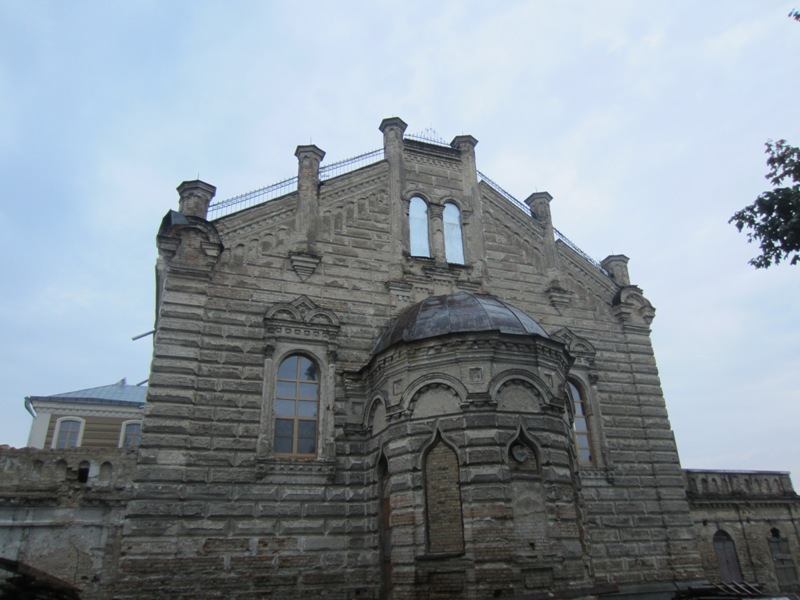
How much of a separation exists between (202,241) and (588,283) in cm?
1103

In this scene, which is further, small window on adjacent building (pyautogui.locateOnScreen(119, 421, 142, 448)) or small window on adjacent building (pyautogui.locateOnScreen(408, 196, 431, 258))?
small window on adjacent building (pyautogui.locateOnScreen(119, 421, 142, 448))

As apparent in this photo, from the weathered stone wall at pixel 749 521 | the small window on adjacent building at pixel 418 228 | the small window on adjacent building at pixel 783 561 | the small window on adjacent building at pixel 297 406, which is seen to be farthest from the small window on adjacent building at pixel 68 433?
the small window on adjacent building at pixel 783 561

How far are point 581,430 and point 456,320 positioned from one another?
18.9 ft

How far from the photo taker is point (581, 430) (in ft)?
54.7

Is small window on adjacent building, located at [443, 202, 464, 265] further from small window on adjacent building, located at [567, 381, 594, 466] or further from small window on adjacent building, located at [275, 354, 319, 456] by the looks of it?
small window on adjacent building, located at [275, 354, 319, 456]

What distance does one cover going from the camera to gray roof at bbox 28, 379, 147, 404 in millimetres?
29438

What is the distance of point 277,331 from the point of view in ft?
47.9

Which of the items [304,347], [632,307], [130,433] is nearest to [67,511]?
[304,347]

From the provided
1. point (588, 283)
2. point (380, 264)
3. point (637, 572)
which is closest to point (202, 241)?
point (380, 264)

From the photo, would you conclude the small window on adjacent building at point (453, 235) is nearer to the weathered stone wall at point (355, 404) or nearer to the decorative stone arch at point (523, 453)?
the weathered stone wall at point (355, 404)

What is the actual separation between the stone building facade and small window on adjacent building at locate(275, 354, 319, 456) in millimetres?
34

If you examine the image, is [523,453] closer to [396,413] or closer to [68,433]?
[396,413]

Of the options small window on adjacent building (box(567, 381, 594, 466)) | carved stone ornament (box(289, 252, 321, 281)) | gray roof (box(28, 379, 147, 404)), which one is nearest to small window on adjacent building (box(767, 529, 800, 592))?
small window on adjacent building (box(567, 381, 594, 466))

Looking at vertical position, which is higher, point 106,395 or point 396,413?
point 106,395
